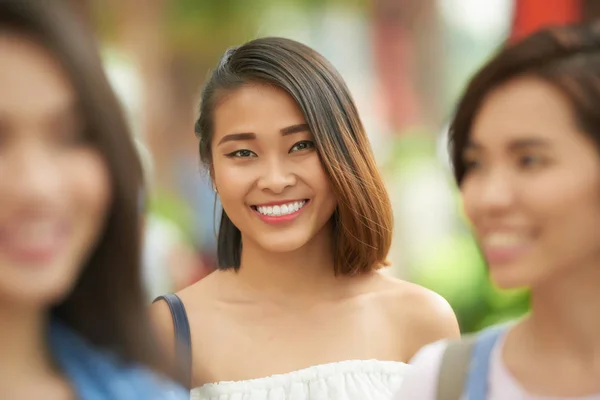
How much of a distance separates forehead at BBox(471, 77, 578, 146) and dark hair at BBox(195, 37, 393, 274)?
69 centimetres

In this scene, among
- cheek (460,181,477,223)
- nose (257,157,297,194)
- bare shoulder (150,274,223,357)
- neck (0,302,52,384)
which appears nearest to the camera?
neck (0,302,52,384)

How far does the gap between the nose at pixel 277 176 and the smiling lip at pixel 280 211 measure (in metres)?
0.04

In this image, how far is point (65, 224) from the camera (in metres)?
1.10

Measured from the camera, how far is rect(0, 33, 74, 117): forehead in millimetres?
1063

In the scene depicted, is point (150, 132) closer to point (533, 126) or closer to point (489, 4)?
point (489, 4)

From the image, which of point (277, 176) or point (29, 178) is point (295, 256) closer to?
point (277, 176)

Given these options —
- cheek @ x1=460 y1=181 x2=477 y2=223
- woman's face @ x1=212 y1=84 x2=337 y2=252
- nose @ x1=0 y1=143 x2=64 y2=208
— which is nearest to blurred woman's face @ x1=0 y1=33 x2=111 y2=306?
nose @ x1=0 y1=143 x2=64 y2=208

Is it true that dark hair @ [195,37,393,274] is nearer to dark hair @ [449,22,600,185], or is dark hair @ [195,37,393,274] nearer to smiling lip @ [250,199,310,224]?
smiling lip @ [250,199,310,224]

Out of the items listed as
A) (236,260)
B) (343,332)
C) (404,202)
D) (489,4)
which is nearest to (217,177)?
(236,260)

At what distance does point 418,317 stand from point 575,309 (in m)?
0.80

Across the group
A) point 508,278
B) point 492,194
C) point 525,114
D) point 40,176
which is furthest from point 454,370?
point 40,176

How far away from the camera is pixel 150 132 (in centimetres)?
476

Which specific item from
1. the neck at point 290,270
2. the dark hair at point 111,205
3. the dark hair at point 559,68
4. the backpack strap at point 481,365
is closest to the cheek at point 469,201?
the dark hair at point 559,68

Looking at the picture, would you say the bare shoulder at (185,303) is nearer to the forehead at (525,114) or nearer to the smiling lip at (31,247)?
the smiling lip at (31,247)
